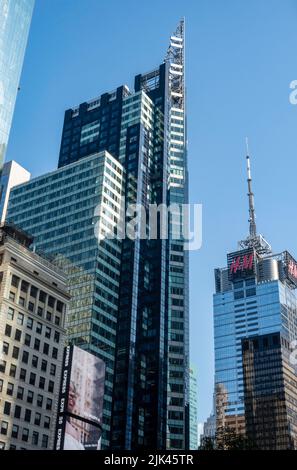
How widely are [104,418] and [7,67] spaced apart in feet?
283

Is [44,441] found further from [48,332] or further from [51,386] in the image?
[48,332]

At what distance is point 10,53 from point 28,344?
79.4 meters

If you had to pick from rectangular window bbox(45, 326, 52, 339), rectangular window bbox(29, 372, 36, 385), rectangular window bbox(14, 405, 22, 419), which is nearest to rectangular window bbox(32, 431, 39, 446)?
rectangular window bbox(14, 405, 22, 419)

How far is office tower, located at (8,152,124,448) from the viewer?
157m

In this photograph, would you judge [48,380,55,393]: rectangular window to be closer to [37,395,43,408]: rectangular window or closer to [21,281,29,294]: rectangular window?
[37,395,43,408]: rectangular window

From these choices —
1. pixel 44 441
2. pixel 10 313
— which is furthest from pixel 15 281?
pixel 44 441

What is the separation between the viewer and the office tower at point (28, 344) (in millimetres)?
102312

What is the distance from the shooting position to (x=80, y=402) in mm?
111625

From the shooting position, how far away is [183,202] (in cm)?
19975

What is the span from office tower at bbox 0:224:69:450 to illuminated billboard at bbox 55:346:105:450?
7.31ft

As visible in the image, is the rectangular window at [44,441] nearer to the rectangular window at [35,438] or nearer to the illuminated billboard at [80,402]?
the rectangular window at [35,438]

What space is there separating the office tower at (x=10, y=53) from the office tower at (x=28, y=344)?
130 feet
